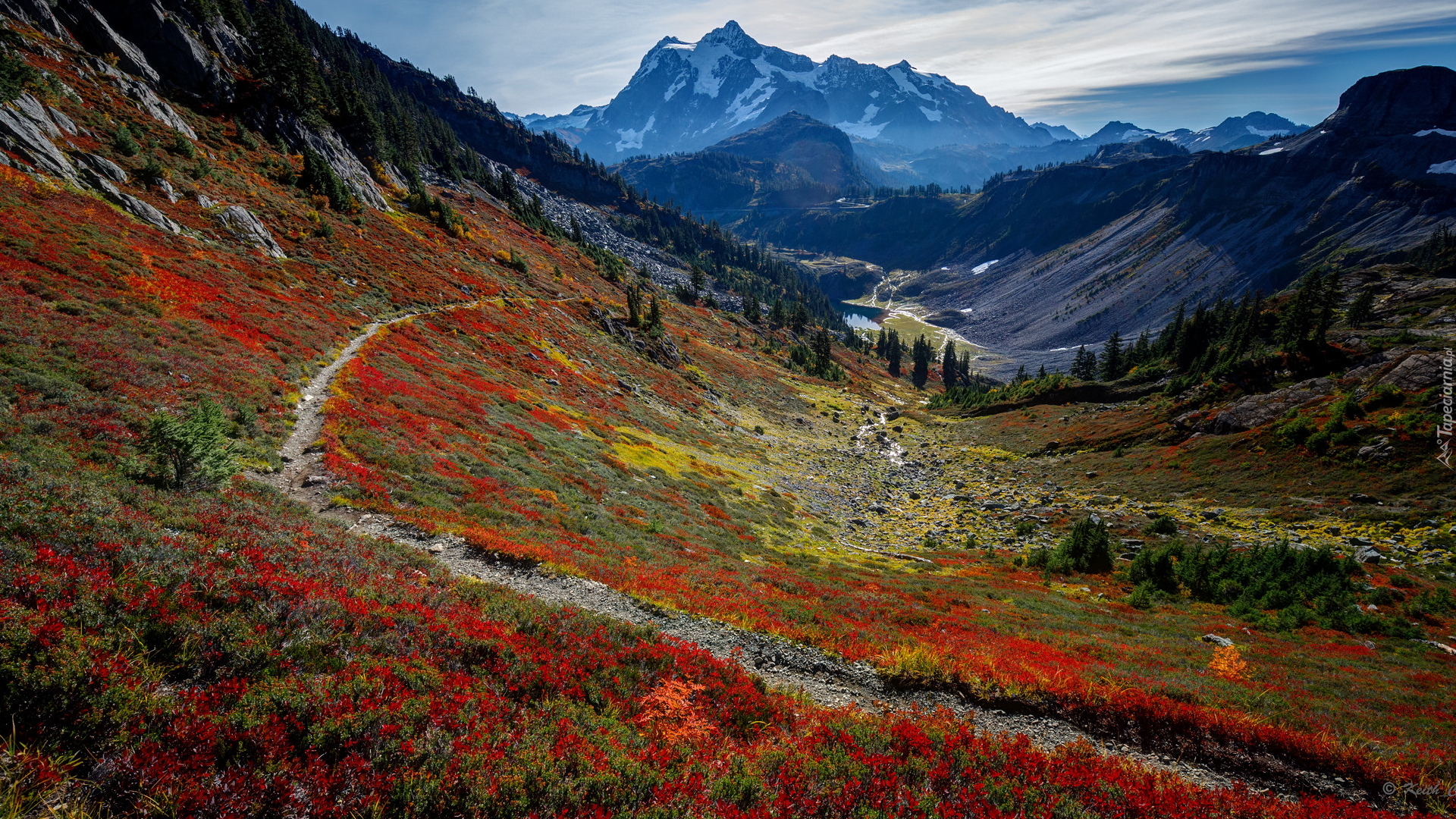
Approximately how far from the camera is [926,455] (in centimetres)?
7262

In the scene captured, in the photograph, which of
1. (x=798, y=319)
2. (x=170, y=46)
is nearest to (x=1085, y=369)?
(x=798, y=319)

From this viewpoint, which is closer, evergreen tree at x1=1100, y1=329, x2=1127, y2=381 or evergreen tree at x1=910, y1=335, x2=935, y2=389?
evergreen tree at x1=1100, y1=329, x2=1127, y2=381

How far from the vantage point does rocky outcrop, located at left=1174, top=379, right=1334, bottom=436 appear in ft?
153

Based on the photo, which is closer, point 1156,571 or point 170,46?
point 1156,571

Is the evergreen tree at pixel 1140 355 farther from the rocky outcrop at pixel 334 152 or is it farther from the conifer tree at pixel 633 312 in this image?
the rocky outcrop at pixel 334 152

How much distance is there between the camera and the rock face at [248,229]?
3981 centimetres

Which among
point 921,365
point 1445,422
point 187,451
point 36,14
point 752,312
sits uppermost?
point 36,14

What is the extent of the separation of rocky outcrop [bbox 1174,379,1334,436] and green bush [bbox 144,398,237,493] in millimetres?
71492

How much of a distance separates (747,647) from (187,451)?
48.2 ft

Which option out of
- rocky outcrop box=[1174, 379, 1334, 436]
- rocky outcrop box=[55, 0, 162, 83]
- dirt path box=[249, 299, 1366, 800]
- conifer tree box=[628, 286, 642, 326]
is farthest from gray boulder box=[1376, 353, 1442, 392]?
rocky outcrop box=[55, 0, 162, 83]

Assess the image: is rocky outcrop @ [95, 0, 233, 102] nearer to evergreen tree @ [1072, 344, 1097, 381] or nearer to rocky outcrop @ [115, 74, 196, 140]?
rocky outcrop @ [115, 74, 196, 140]

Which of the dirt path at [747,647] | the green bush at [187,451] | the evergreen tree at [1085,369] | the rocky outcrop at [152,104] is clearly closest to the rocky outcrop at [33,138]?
the rocky outcrop at [152,104]

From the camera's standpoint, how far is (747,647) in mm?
12930

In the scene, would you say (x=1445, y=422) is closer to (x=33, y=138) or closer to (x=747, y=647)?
(x=747, y=647)
